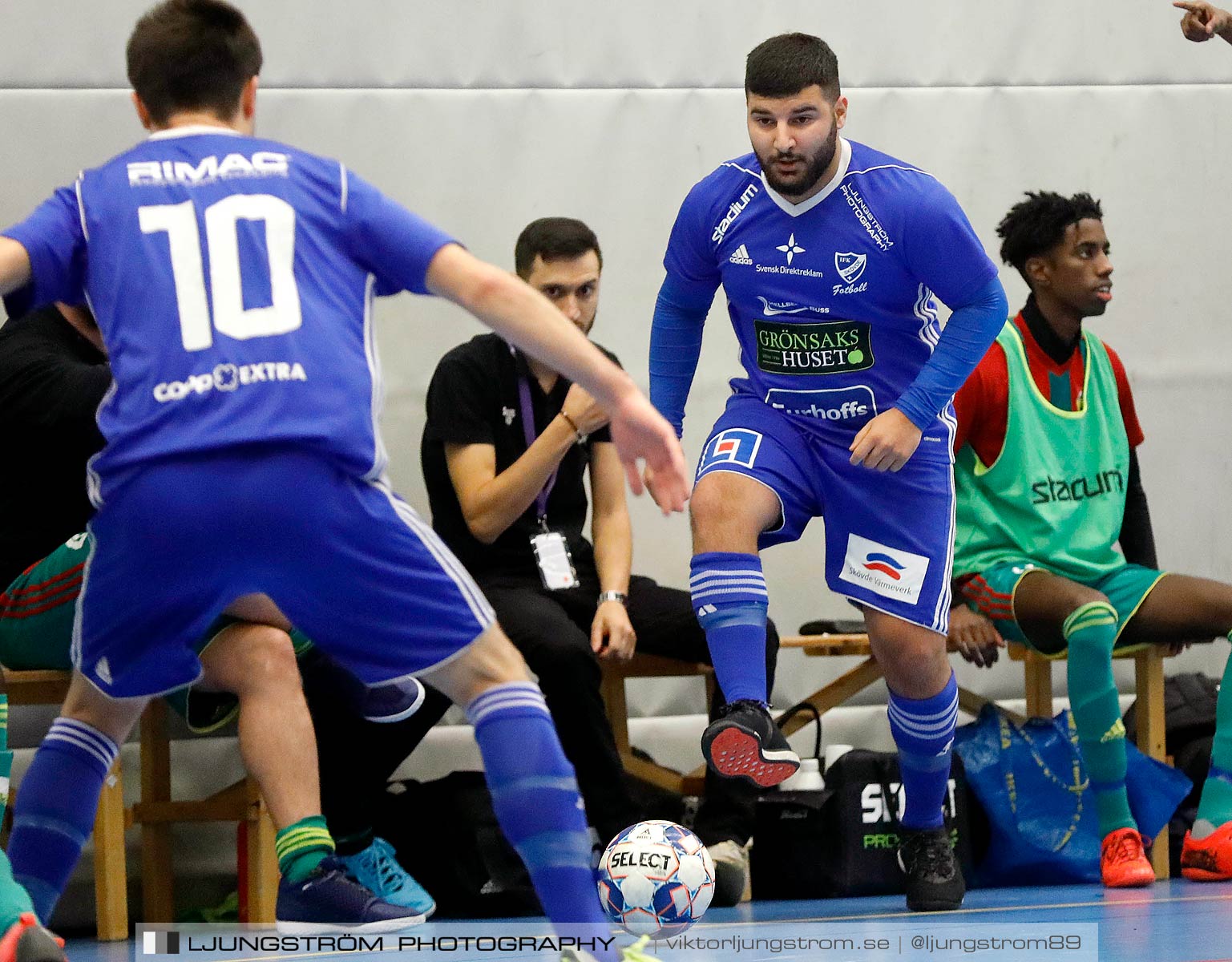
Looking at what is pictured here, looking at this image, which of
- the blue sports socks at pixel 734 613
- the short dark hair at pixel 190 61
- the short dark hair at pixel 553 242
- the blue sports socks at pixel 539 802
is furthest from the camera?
the short dark hair at pixel 553 242

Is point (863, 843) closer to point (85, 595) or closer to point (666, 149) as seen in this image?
point (666, 149)

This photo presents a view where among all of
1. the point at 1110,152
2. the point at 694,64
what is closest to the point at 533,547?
the point at 694,64

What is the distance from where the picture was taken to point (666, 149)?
6.19 meters

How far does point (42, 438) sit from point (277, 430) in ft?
6.90

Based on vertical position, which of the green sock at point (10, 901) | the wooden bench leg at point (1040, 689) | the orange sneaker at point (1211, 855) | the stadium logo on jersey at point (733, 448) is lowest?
the orange sneaker at point (1211, 855)

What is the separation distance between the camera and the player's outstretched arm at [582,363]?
2543 mm

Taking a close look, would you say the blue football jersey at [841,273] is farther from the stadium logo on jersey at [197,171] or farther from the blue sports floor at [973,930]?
the stadium logo on jersey at [197,171]

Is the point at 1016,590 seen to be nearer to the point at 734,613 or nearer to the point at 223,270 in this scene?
the point at 734,613

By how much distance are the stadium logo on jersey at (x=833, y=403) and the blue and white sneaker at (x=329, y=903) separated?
5.61 feet

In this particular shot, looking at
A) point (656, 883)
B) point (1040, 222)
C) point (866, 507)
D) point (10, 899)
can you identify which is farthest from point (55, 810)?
point (1040, 222)

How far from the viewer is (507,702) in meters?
2.62

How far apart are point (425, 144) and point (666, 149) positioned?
0.90 meters

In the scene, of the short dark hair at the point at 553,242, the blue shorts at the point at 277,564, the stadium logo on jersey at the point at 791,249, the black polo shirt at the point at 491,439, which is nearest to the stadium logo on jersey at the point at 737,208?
the stadium logo on jersey at the point at 791,249

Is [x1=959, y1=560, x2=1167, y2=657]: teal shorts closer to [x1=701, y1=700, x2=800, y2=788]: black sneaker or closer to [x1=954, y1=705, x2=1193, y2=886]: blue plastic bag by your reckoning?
[x1=954, y1=705, x2=1193, y2=886]: blue plastic bag
